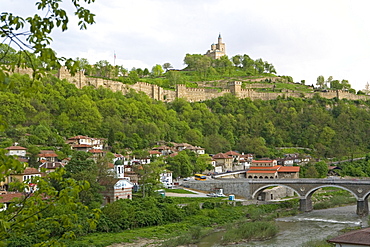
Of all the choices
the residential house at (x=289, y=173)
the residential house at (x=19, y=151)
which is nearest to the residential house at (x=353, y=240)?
the residential house at (x=19, y=151)

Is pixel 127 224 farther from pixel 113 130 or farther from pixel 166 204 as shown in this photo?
pixel 113 130

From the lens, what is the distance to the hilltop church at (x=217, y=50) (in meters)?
115

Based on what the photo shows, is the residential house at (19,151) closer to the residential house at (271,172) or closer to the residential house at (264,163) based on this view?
the residential house at (271,172)

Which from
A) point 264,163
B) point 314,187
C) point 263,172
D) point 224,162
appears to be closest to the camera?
point 314,187

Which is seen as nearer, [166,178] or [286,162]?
[166,178]

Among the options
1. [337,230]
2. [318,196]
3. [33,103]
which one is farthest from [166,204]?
[33,103]

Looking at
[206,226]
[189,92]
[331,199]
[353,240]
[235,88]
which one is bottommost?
[206,226]

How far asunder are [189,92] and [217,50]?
116 feet

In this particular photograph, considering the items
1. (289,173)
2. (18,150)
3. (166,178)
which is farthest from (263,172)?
(18,150)

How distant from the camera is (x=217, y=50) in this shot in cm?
11525

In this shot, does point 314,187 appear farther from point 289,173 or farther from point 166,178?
point 166,178

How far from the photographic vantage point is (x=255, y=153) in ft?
213

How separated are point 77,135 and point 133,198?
20.1 meters

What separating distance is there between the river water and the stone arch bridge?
3.35 feet
